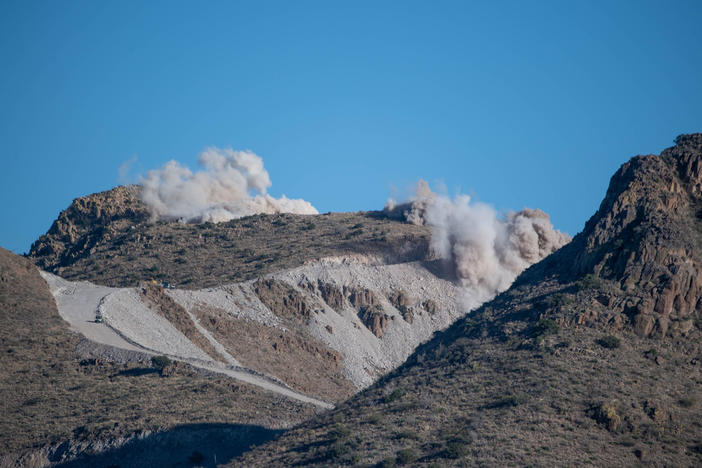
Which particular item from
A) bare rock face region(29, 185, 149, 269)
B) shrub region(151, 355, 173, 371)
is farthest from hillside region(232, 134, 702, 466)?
bare rock face region(29, 185, 149, 269)

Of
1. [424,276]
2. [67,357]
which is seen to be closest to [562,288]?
[67,357]

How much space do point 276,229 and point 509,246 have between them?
29747 millimetres

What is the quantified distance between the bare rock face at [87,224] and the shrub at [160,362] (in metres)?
58.4

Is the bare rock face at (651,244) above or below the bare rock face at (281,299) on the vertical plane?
below

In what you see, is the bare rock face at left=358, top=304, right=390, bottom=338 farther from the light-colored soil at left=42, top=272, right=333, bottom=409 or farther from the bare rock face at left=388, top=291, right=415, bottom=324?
the light-colored soil at left=42, top=272, right=333, bottom=409

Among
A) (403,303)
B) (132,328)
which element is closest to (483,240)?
(403,303)

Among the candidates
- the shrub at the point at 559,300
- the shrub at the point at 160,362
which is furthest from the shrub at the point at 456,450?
the shrub at the point at 160,362

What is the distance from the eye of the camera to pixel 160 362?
237 ft

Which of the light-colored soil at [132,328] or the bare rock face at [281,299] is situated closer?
the light-colored soil at [132,328]

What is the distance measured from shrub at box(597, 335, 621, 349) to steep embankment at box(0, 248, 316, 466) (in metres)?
21.3

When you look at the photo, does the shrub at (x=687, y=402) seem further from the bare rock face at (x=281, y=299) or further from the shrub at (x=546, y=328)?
the bare rock face at (x=281, y=299)

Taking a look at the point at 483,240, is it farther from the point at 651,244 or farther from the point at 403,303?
the point at 651,244

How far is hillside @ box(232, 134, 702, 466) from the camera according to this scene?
4650cm

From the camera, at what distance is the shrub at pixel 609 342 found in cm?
5398
